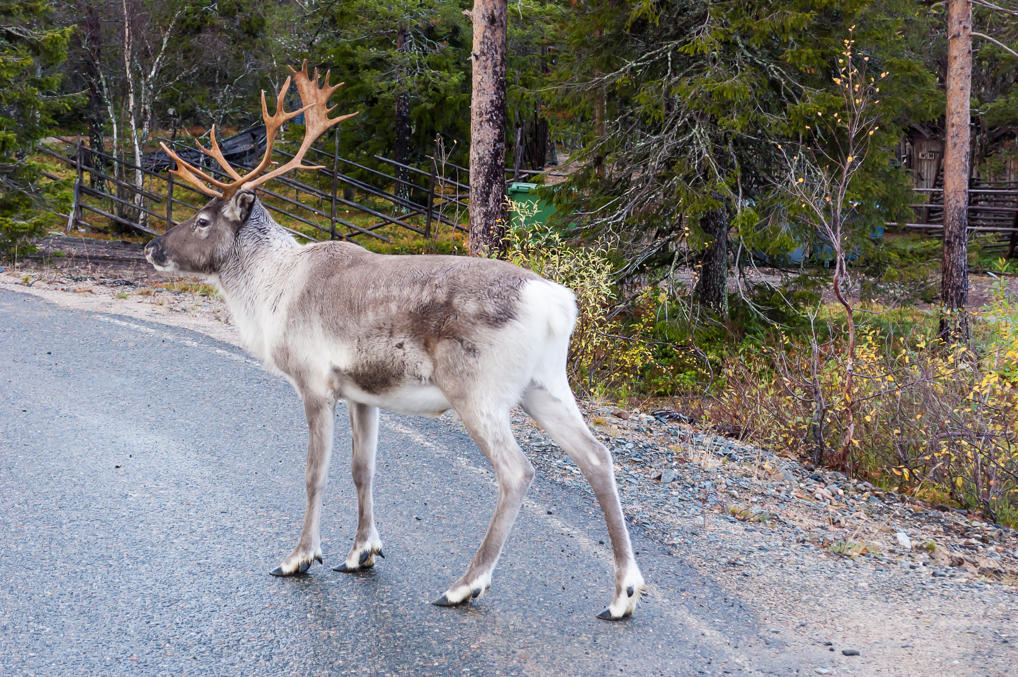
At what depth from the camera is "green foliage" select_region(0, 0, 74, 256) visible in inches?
581

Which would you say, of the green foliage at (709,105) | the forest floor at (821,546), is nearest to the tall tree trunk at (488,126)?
the green foliage at (709,105)

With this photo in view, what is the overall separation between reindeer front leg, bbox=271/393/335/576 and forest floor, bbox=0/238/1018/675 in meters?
1.72

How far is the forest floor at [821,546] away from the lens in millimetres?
4461

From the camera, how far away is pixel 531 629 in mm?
4363

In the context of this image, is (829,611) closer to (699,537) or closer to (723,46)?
(699,537)

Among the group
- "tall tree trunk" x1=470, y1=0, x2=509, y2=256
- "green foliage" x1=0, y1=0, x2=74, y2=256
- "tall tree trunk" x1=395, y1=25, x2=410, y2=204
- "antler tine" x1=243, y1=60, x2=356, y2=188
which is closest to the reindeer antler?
"antler tine" x1=243, y1=60, x2=356, y2=188

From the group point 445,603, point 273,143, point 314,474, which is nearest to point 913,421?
→ point 445,603

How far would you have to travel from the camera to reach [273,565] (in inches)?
194

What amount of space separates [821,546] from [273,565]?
3111 millimetres

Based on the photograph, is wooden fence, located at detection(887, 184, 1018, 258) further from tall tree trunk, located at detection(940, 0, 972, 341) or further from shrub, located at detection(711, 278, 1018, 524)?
shrub, located at detection(711, 278, 1018, 524)

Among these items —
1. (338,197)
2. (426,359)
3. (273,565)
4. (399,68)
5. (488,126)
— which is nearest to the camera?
(426,359)

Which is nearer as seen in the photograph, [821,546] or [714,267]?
[821,546]

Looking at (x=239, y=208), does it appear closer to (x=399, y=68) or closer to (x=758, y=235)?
(x=758, y=235)

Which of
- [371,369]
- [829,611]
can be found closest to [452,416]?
[371,369]
